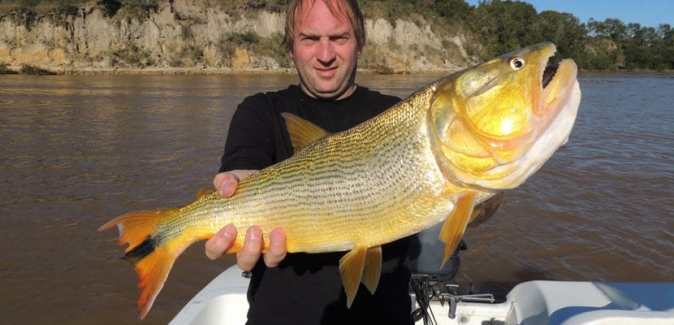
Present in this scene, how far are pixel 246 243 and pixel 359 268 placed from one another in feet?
1.78

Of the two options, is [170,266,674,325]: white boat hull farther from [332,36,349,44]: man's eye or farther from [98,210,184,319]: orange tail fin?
[332,36,349,44]: man's eye

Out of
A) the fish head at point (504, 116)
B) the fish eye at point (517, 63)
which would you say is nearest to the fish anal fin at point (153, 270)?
the fish head at point (504, 116)

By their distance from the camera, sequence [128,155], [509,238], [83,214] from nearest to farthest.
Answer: [509,238]
[83,214]
[128,155]

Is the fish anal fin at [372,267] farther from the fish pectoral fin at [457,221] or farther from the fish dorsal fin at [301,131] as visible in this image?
the fish dorsal fin at [301,131]

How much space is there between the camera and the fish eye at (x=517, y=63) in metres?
1.84

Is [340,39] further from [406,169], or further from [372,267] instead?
[372,267]

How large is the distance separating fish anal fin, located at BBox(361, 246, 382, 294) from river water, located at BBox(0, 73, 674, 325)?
309 cm

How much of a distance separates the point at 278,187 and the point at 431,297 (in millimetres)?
1862

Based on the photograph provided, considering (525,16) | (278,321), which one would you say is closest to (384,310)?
(278,321)

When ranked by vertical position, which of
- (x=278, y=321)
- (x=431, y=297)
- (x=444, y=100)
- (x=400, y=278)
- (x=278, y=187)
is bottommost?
(x=431, y=297)

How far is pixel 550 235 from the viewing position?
→ 25.9ft

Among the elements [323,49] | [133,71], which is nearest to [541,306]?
[323,49]

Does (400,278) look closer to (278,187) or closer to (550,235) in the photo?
(278,187)

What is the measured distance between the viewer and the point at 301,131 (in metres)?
2.42
